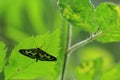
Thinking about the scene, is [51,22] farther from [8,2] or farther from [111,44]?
[111,44]

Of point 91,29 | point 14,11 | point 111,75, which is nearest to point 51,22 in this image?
point 14,11

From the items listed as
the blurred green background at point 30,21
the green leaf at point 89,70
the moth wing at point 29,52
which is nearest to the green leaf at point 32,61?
the moth wing at point 29,52

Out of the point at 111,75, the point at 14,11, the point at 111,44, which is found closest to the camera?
the point at 111,75

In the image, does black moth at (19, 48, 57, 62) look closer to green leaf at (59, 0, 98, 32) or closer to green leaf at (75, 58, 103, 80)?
green leaf at (59, 0, 98, 32)

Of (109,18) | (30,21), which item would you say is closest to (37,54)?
(109,18)

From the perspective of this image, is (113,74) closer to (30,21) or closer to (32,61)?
(32,61)
